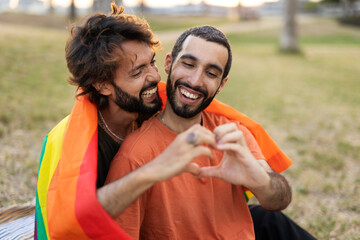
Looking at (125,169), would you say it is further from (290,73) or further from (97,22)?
(290,73)

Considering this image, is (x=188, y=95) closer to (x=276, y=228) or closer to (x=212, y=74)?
(x=212, y=74)

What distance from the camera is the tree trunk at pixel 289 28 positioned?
16484mm

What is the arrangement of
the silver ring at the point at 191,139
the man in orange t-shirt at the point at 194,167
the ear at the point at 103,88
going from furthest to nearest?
the ear at the point at 103,88, the man in orange t-shirt at the point at 194,167, the silver ring at the point at 191,139

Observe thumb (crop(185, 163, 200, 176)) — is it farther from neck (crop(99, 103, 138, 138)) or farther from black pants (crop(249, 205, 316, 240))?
black pants (crop(249, 205, 316, 240))

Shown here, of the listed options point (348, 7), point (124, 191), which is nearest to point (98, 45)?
point (124, 191)

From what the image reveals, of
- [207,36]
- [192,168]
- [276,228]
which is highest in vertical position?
[207,36]

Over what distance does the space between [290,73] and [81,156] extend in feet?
40.5

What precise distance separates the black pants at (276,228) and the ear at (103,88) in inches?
61.0

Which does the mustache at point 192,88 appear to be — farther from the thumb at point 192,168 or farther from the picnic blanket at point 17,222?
the picnic blanket at point 17,222

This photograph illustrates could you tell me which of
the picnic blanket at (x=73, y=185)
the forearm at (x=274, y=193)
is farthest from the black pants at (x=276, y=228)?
the picnic blanket at (x=73, y=185)

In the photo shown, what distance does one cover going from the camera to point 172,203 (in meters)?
2.12

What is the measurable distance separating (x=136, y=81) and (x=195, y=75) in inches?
20.9

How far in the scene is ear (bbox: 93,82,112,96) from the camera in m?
2.70

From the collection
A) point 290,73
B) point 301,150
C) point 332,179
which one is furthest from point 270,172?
point 290,73
